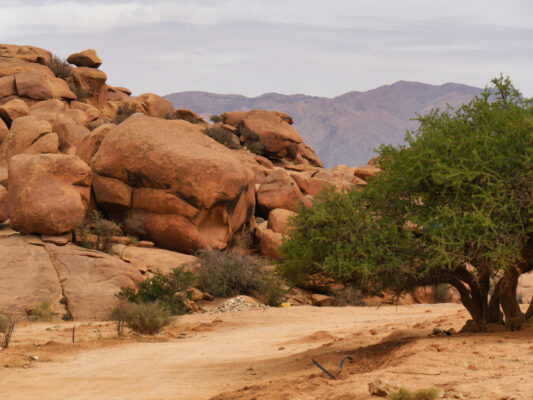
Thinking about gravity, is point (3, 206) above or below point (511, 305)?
below

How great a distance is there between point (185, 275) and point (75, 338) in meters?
6.03

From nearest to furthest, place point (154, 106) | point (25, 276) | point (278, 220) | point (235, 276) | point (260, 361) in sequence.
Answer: point (260, 361) < point (25, 276) < point (235, 276) < point (278, 220) < point (154, 106)

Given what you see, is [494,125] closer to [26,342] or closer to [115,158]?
[26,342]

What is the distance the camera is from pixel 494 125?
9.07 meters

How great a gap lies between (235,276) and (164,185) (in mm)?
4622

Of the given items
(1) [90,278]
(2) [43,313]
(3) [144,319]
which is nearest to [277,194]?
(1) [90,278]

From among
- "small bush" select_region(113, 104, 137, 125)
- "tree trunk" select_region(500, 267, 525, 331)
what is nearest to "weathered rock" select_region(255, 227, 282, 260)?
"tree trunk" select_region(500, 267, 525, 331)

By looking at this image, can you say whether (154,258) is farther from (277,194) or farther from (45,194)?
(277,194)

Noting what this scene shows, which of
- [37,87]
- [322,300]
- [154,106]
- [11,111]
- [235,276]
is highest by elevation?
[37,87]

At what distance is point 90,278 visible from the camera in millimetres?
18641

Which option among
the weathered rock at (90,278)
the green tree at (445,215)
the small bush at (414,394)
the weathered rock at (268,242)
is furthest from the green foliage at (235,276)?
the small bush at (414,394)

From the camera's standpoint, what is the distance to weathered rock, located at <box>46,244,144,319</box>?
56.5 feet

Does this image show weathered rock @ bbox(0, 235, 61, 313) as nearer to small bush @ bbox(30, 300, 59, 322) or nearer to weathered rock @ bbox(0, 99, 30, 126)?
small bush @ bbox(30, 300, 59, 322)

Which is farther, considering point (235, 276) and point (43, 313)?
point (235, 276)
